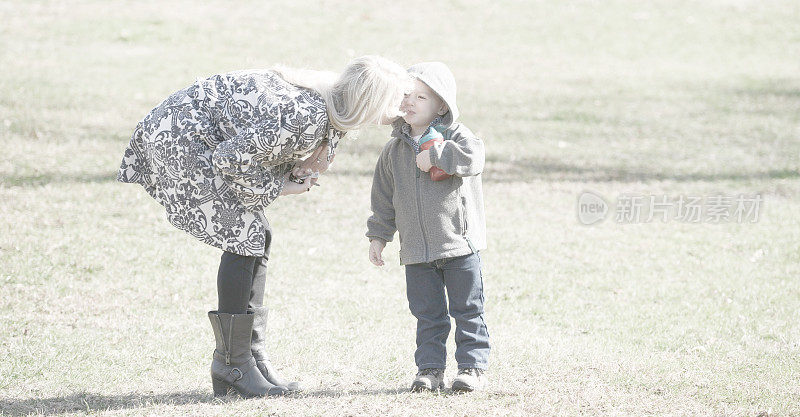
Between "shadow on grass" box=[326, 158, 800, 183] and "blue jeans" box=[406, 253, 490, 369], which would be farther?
"shadow on grass" box=[326, 158, 800, 183]

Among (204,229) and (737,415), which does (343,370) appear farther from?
(737,415)

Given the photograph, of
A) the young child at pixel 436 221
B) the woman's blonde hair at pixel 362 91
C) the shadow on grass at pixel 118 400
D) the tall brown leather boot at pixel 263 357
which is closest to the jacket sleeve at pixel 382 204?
the young child at pixel 436 221

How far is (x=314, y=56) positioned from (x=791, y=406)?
11.0m

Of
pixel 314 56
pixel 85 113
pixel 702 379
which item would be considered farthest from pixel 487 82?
pixel 702 379

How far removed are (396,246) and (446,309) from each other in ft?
9.75

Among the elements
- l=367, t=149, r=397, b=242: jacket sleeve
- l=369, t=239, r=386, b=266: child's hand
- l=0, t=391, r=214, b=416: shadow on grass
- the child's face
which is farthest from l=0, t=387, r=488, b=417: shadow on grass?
the child's face

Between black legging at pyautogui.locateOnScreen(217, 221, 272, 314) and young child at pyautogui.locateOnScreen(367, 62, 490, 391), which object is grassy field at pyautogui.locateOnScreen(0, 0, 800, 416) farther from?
black legging at pyautogui.locateOnScreen(217, 221, 272, 314)

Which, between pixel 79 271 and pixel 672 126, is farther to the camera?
pixel 672 126

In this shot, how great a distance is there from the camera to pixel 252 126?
354 centimetres

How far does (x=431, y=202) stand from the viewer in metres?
3.84

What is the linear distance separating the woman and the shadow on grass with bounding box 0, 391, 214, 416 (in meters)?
0.33

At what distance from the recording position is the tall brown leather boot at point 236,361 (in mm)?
3795

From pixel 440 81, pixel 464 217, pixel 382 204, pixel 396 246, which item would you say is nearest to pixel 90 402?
pixel 382 204

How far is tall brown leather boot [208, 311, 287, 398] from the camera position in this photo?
379cm
